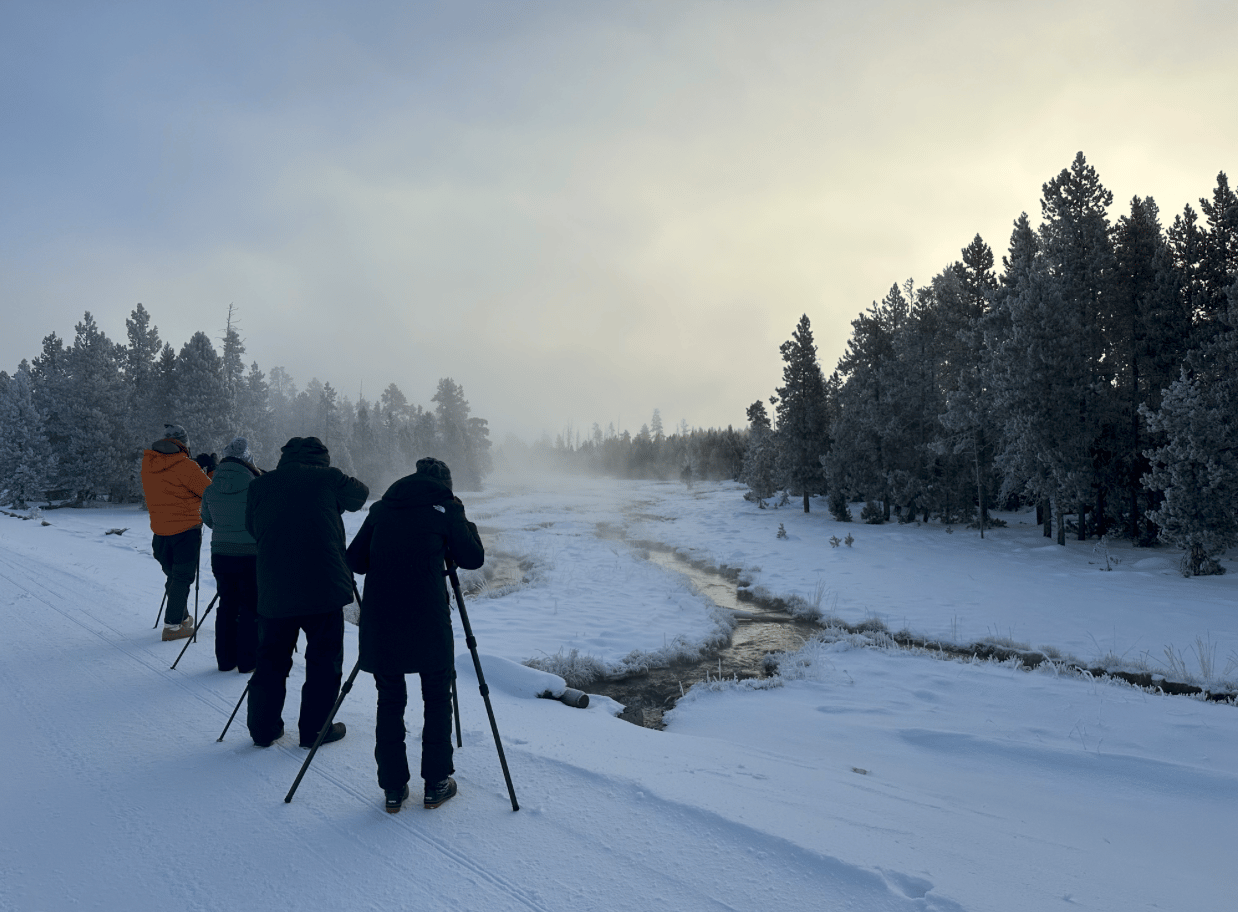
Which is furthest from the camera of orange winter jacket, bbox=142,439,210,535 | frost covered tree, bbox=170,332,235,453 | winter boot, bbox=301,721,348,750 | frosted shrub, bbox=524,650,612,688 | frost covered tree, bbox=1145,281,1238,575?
frost covered tree, bbox=170,332,235,453

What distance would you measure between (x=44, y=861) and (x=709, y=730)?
5766 millimetres

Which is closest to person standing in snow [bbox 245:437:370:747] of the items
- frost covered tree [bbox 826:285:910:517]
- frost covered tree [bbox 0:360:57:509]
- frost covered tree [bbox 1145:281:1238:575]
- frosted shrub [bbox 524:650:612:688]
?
frosted shrub [bbox 524:650:612:688]

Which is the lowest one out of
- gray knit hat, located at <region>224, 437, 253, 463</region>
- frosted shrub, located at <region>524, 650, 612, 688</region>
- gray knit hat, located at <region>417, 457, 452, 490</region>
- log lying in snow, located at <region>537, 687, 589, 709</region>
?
frosted shrub, located at <region>524, 650, 612, 688</region>

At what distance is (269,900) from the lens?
10.4 feet

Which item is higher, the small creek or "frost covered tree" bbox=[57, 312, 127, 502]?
"frost covered tree" bbox=[57, 312, 127, 502]

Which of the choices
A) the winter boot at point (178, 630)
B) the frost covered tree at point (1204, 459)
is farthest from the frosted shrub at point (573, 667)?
the frost covered tree at point (1204, 459)

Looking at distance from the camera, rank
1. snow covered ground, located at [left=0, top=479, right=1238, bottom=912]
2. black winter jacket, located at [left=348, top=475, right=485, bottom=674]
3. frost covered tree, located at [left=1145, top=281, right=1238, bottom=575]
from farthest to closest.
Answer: frost covered tree, located at [left=1145, top=281, right=1238, bottom=575] < black winter jacket, located at [left=348, top=475, right=485, bottom=674] < snow covered ground, located at [left=0, top=479, right=1238, bottom=912]

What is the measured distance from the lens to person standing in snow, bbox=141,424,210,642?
795 centimetres

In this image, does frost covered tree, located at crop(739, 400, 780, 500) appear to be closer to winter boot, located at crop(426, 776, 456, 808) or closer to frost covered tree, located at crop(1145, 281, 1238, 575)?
frost covered tree, located at crop(1145, 281, 1238, 575)

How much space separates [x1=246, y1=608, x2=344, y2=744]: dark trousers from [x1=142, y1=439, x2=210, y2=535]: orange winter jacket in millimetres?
4262

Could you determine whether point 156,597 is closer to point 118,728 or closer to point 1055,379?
point 118,728

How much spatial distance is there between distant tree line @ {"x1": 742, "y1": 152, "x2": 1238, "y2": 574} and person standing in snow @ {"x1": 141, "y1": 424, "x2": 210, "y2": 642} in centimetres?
2304

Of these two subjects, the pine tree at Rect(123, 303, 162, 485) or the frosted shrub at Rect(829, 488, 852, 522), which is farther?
the pine tree at Rect(123, 303, 162, 485)

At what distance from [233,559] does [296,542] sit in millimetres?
2487
